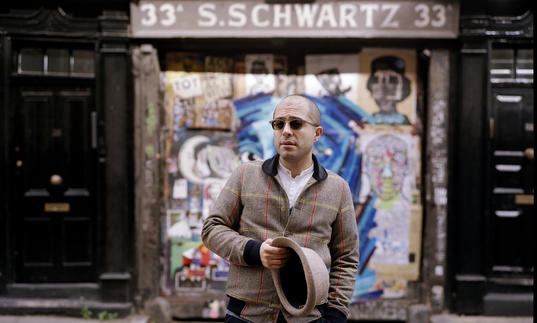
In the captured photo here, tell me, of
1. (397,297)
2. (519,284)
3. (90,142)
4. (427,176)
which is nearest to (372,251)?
→ (397,297)

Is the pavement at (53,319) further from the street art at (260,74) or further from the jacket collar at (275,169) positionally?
the jacket collar at (275,169)

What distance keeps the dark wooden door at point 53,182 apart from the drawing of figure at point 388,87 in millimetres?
3173

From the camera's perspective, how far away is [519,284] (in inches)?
192

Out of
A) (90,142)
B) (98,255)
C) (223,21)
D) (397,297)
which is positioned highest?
(223,21)

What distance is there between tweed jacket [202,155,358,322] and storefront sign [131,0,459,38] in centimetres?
310

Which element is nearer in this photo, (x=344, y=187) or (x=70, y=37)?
(x=344, y=187)

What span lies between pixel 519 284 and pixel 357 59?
3.11 metres

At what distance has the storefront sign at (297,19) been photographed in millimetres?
4707

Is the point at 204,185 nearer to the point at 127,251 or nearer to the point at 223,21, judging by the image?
the point at 127,251

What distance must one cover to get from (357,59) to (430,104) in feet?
3.12

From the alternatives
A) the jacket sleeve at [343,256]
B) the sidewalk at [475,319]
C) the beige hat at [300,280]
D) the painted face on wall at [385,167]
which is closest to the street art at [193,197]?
the painted face on wall at [385,167]

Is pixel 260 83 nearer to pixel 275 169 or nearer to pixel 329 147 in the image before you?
pixel 329 147

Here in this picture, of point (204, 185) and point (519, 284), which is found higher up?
point (204, 185)

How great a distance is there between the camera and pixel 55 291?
15.9 feet
